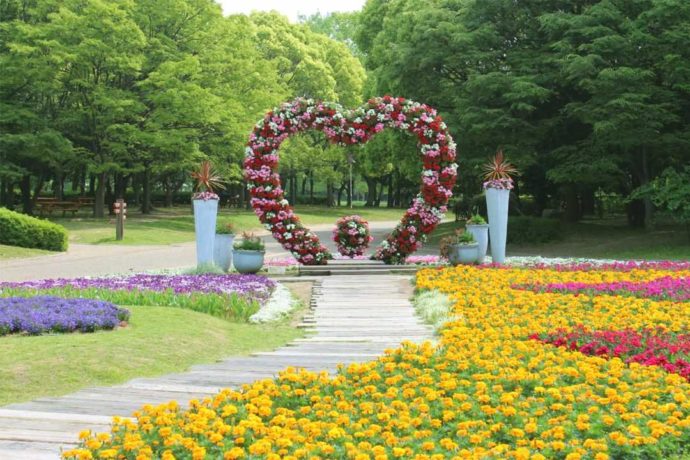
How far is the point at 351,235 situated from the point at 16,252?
1084 centimetres

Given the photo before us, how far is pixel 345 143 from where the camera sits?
16906mm

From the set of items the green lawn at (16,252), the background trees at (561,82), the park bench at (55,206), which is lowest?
the green lawn at (16,252)

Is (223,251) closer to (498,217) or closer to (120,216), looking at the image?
(498,217)

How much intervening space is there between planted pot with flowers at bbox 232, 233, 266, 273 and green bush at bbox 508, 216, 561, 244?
535 inches

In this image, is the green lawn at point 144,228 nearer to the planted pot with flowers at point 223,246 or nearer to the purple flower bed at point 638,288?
the planted pot with flowers at point 223,246

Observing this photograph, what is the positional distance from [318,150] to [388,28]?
54.4 feet

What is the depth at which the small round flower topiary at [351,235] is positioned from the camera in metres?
17.3

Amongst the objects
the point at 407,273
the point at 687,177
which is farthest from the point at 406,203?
the point at 407,273

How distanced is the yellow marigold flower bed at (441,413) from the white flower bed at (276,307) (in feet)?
13.6

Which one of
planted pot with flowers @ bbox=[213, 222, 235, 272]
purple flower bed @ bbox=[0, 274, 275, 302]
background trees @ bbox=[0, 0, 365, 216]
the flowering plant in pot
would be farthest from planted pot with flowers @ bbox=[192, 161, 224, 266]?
background trees @ bbox=[0, 0, 365, 216]

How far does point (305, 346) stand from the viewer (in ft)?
28.4

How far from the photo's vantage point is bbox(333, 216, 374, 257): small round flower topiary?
17344 mm

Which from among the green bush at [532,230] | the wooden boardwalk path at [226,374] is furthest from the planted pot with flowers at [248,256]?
the green bush at [532,230]

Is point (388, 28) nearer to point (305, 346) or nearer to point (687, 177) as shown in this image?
point (687, 177)
